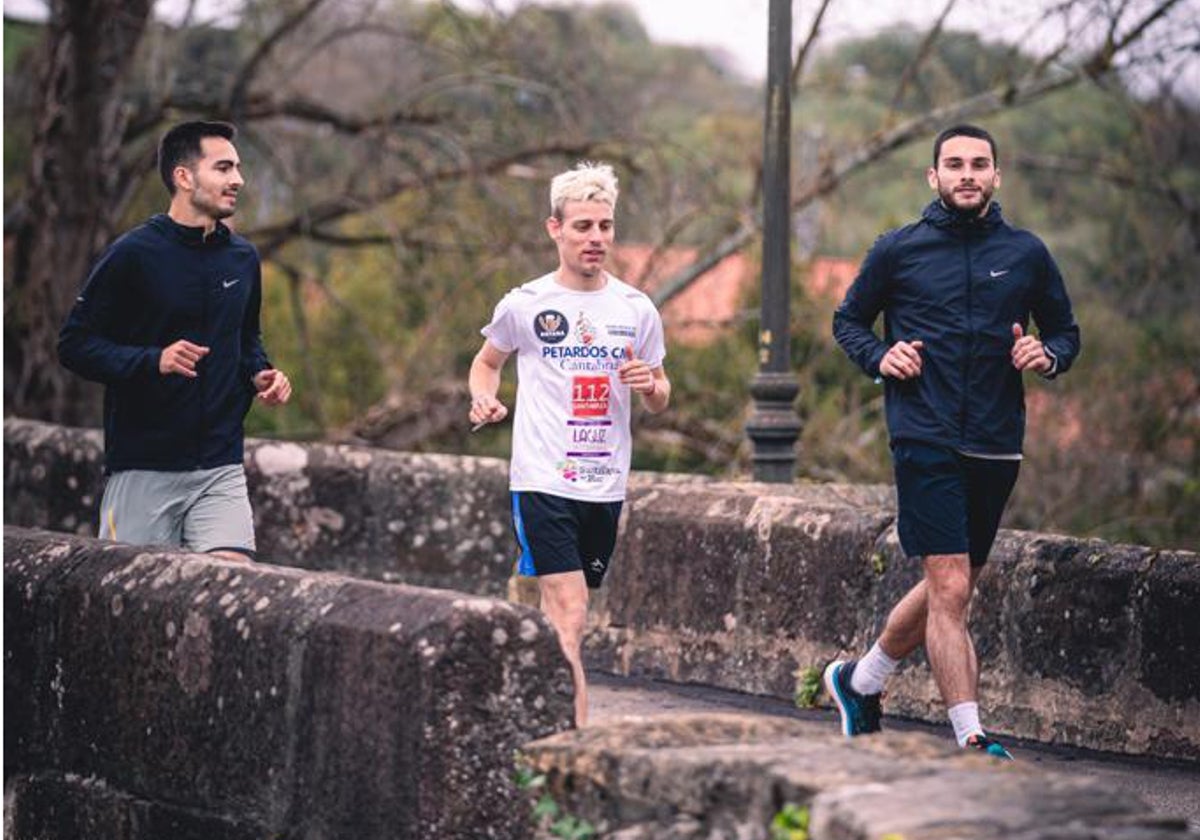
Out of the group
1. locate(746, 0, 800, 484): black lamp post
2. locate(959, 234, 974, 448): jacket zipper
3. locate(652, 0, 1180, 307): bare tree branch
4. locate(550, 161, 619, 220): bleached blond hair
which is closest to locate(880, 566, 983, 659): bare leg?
locate(959, 234, 974, 448): jacket zipper

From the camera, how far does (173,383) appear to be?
22.9 feet

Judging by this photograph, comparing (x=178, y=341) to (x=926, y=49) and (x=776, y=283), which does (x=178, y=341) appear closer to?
(x=776, y=283)

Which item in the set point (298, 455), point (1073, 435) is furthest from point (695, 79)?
point (298, 455)

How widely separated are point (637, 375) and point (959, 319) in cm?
93

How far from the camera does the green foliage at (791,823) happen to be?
144 inches

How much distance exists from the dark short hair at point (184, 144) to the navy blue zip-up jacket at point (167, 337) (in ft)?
0.52

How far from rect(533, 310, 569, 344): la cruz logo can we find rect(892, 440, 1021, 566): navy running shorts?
1.00 meters

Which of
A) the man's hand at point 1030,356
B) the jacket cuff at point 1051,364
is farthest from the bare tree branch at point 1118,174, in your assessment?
the man's hand at point 1030,356

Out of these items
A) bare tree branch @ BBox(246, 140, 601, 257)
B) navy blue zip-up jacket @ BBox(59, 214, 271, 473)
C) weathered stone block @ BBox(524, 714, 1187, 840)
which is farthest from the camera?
bare tree branch @ BBox(246, 140, 601, 257)

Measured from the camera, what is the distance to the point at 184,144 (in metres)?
7.02

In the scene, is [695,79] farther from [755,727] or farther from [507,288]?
[755,727]

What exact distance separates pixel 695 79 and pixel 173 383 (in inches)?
682

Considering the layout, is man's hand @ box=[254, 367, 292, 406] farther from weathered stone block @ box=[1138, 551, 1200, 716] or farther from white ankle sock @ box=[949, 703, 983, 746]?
weathered stone block @ box=[1138, 551, 1200, 716]

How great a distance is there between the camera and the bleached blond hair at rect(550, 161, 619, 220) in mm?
6688
